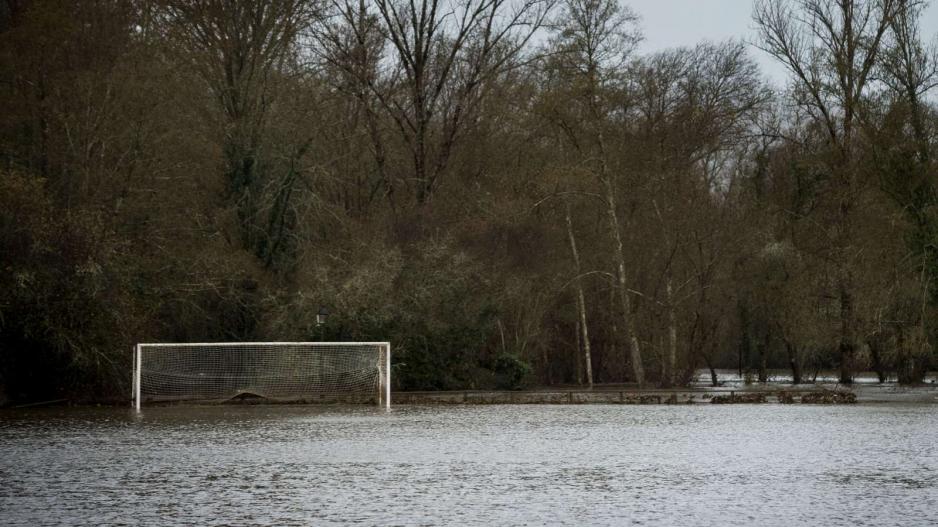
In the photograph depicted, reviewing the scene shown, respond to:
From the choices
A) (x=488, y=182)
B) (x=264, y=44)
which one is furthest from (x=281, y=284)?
(x=488, y=182)

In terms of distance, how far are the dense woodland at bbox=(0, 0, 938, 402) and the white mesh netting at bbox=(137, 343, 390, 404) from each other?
1.06m

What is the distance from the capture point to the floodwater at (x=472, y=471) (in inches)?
440

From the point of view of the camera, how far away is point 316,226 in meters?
41.1

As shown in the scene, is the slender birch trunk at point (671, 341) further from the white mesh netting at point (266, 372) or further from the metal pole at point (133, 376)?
the metal pole at point (133, 376)

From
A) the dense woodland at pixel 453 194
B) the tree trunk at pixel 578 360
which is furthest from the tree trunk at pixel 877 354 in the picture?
the tree trunk at pixel 578 360

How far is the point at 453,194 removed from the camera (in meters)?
45.8

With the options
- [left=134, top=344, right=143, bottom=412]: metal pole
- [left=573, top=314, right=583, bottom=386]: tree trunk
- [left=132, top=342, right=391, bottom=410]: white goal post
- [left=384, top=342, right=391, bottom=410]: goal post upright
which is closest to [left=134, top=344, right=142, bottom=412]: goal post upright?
[left=134, top=344, right=143, bottom=412]: metal pole

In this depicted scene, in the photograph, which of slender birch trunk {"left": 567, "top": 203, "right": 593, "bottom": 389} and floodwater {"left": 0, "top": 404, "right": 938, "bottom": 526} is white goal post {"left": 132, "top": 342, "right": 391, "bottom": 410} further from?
slender birch trunk {"left": 567, "top": 203, "right": 593, "bottom": 389}

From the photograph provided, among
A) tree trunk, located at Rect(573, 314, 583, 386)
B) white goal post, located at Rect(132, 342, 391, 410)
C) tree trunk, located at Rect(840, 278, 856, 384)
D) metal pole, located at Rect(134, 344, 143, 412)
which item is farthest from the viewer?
tree trunk, located at Rect(573, 314, 583, 386)

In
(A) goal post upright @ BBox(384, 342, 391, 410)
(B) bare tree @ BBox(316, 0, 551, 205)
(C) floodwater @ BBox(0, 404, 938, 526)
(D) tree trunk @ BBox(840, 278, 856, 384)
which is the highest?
(B) bare tree @ BBox(316, 0, 551, 205)

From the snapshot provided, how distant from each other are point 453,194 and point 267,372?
48.4 ft

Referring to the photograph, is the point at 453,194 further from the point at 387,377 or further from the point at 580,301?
the point at 387,377

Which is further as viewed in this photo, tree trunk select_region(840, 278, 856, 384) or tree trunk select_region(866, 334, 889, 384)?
tree trunk select_region(840, 278, 856, 384)

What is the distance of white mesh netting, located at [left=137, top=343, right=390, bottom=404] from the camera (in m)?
32.4
